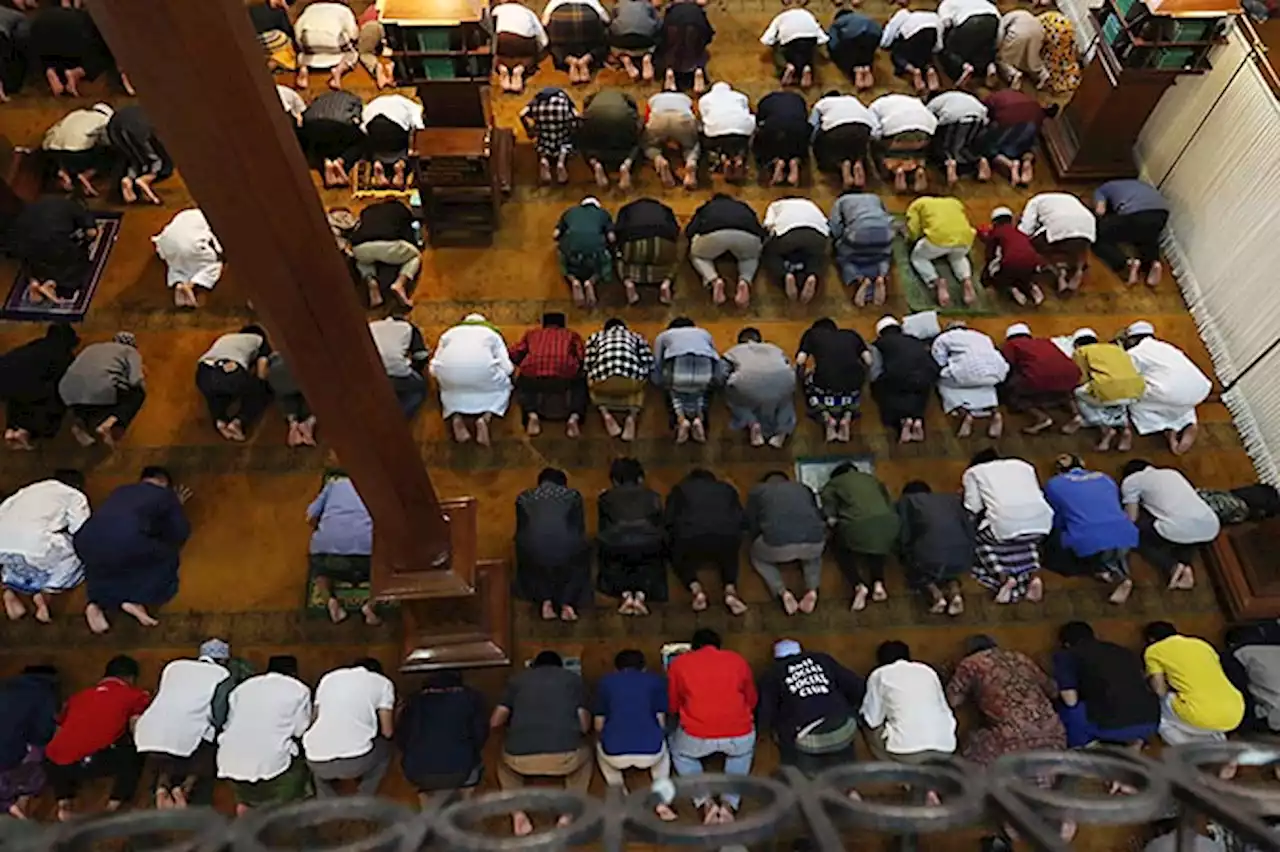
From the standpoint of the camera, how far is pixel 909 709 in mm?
4188

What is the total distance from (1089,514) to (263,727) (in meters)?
3.80

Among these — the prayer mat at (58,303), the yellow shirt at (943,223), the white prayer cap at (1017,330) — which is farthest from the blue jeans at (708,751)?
the prayer mat at (58,303)

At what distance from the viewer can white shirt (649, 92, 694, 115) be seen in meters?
5.98

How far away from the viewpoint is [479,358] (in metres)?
4.98

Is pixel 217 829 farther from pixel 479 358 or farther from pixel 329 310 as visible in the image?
pixel 479 358

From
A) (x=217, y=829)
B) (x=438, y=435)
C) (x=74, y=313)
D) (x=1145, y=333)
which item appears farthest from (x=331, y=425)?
(x=1145, y=333)

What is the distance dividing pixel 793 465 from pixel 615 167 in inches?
88.9

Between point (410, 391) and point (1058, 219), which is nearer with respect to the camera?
point (410, 391)

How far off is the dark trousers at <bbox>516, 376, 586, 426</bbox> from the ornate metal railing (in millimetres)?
3778

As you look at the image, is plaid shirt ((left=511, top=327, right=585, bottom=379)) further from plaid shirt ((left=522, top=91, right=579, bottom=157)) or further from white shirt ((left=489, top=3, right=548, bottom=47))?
white shirt ((left=489, top=3, right=548, bottom=47))

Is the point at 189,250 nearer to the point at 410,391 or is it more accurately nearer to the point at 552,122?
the point at 410,391

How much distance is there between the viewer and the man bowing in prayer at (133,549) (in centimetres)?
454

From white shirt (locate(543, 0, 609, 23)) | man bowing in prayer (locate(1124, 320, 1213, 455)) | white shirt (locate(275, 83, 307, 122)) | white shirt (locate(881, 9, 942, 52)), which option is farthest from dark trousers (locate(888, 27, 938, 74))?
white shirt (locate(275, 83, 307, 122))

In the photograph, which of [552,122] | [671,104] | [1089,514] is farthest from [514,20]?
[1089,514]
